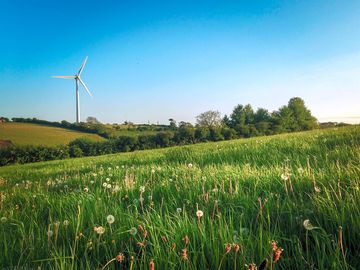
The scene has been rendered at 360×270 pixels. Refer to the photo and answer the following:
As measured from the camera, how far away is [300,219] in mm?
1838

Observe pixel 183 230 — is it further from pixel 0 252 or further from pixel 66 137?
pixel 66 137

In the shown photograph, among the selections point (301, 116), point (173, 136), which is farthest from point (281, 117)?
point (173, 136)

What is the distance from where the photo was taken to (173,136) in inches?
2267

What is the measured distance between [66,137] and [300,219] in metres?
75.9

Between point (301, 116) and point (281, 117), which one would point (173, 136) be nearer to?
point (281, 117)

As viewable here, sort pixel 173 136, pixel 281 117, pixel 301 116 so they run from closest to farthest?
1. pixel 173 136
2. pixel 281 117
3. pixel 301 116

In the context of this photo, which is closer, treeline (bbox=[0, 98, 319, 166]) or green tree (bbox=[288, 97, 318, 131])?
treeline (bbox=[0, 98, 319, 166])

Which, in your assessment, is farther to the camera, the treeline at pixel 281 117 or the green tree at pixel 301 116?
the green tree at pixel 301 116

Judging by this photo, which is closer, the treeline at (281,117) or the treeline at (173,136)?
the treeline at (173,136)

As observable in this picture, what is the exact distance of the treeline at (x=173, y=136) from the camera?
158 ft

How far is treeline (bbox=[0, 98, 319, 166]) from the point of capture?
48.2m

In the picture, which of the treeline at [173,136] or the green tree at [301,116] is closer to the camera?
the treeline at [173,136]

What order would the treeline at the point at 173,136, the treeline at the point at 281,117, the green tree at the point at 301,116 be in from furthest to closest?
the green tree at the point at 301,116 < the treeline at the point at 281,117 < the treeline at the point at 173,136

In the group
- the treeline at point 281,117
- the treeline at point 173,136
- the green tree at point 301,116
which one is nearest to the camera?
the treeline at point 173,136
